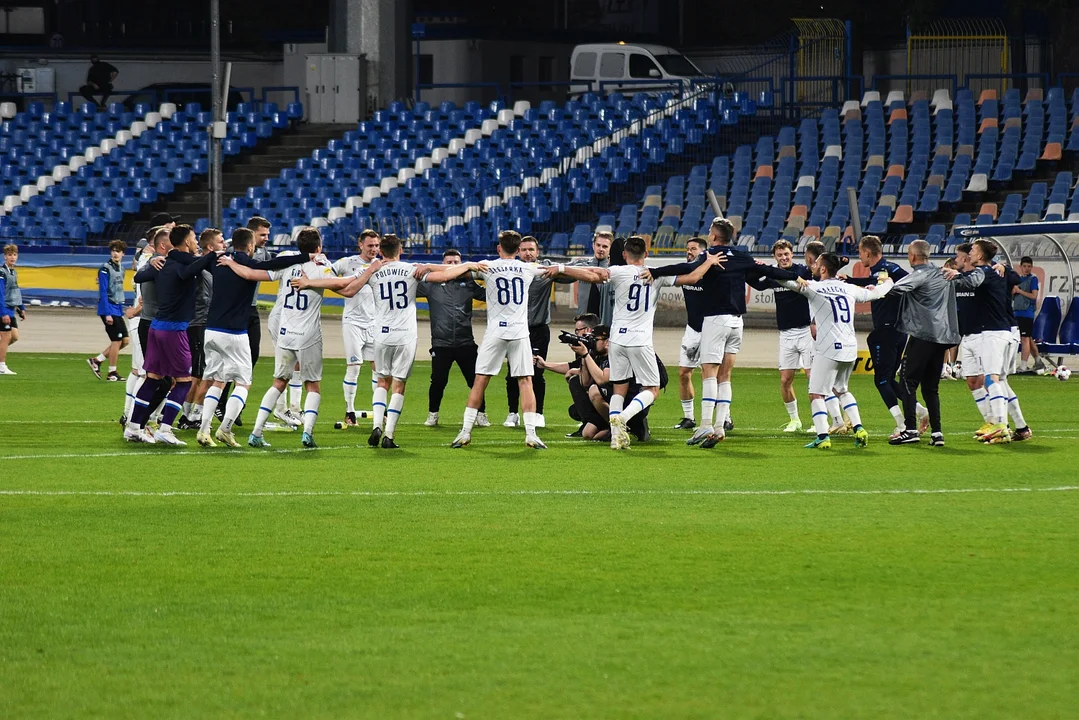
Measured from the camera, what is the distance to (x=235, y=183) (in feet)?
145

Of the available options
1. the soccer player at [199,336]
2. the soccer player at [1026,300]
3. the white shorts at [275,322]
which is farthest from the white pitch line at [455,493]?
the soccer player at [1026,300]

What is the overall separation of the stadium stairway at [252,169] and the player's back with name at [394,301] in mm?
28569

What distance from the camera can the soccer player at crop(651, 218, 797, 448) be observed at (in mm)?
14789

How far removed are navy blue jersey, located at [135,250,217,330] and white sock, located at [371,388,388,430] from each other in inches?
80.8

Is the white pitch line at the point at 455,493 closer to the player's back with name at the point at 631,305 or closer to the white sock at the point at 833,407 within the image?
the player's back with name at the point at 631,305

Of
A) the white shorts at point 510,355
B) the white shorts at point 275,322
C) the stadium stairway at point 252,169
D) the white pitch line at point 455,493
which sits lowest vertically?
the white pitch line at point 455,493

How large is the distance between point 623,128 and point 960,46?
34.5ft

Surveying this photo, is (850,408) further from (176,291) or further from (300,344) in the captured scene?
(176,291)

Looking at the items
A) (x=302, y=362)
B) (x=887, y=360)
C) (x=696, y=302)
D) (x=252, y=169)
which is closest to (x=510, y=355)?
(x=302, y=362)

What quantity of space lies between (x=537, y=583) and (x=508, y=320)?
5.81m

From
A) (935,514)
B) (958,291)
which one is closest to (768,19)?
(958,291)

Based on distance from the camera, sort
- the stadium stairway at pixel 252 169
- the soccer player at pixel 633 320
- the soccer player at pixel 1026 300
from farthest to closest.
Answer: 1. the stadium stairway at pixel 252 169
2. the soccer player at pixel 1026 300
3. the soccer player at pixel 633 320

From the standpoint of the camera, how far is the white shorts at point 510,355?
14266 mm

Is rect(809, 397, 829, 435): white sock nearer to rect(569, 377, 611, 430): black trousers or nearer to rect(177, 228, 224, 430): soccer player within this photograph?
rect(569, 377, 611, 430): black trousers
